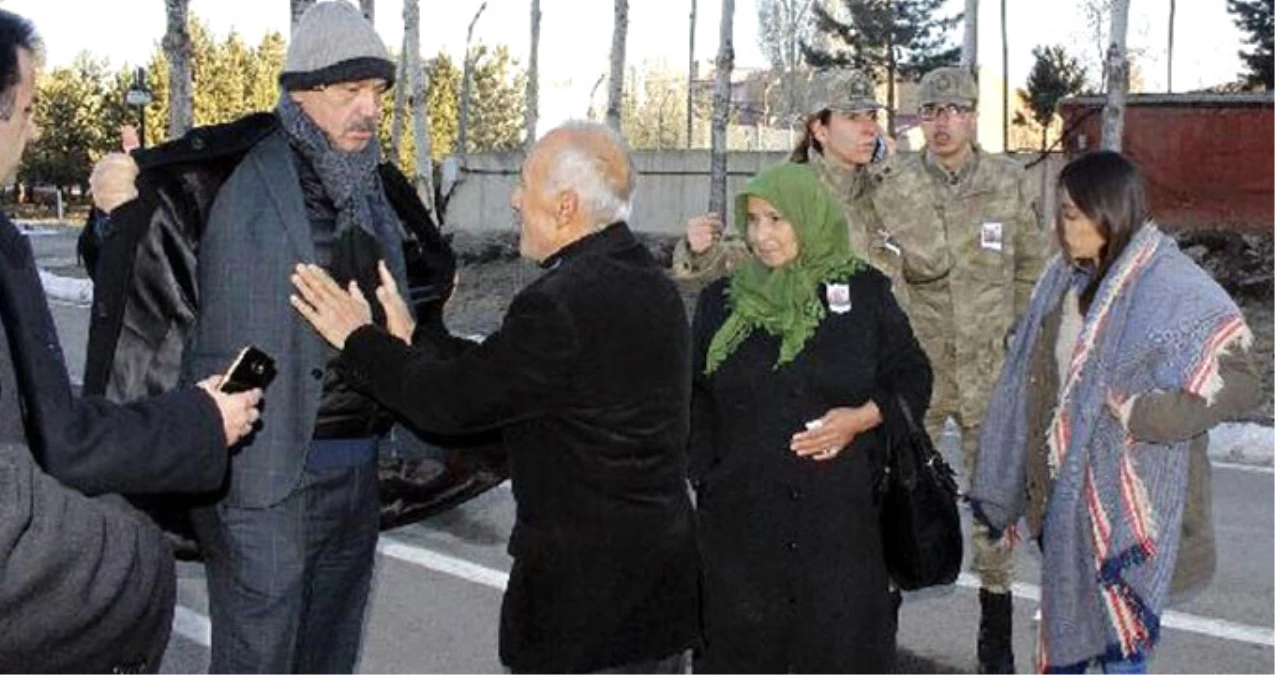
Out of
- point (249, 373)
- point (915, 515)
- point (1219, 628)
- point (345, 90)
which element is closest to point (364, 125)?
point (345, 90)

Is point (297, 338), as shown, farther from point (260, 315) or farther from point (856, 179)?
point (856, 179)

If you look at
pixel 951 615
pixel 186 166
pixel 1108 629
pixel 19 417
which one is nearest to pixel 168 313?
pixel 186 166

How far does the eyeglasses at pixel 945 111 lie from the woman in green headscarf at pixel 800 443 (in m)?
1.58

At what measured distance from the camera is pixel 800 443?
156 inches

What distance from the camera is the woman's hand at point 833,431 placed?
3963 millimetres

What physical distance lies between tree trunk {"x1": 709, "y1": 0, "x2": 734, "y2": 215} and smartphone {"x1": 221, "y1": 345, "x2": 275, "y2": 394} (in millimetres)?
22456

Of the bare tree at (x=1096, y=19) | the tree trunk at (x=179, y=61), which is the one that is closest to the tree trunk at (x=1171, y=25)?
the bare tree at (x=1096, y=19)

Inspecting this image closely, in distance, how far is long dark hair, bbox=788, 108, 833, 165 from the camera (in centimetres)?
534

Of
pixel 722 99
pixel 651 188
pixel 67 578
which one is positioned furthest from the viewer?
pixel 651 188

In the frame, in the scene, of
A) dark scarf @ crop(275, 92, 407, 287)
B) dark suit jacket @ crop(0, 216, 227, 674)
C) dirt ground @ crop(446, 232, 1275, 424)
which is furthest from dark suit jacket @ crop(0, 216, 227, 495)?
dirt ground @ crop(446, 232, 1275, 424)

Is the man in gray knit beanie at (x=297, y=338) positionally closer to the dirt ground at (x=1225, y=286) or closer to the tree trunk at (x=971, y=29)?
the dirt ground at (x=1225, y=286)

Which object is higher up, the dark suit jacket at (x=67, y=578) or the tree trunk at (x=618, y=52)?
the tree trunk at (x=618, y=52)

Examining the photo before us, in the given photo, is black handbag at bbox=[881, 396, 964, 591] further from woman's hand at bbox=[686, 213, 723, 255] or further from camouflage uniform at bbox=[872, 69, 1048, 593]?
camouflage uniform at bbox=[872, 69, 1048, 593]

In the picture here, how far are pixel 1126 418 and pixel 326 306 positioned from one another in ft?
6.55
